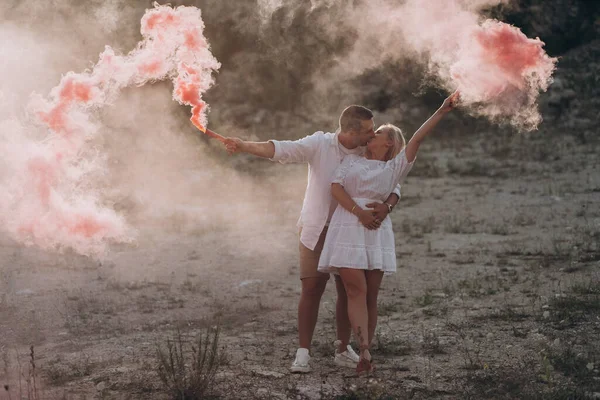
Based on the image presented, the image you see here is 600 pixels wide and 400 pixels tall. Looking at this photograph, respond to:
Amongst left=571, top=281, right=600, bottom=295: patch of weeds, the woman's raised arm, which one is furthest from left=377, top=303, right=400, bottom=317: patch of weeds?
the woman's raised arm

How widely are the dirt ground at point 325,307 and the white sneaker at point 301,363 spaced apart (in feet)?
0.25

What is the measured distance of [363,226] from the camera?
5.12 meters

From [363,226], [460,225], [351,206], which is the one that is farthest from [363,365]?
[460,225]

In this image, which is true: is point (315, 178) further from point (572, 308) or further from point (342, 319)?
point (572, 308)

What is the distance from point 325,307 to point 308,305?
9.48 ft

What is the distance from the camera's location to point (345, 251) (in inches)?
200

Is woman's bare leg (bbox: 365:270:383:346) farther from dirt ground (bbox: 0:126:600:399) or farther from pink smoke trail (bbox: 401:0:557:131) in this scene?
pink smoke trail (bbox: 401:0:557:131)

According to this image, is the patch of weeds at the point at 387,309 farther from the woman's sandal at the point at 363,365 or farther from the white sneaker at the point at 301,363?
the woman's sandal at the point at 363,365

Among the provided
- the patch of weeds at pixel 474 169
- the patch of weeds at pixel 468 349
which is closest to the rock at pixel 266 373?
the patch of weeds at pixel 468 349

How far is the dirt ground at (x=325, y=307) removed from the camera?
17.0ft

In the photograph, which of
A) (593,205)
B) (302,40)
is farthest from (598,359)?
(302,40)

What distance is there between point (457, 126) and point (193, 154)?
10.0m

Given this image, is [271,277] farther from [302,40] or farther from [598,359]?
[302,40]

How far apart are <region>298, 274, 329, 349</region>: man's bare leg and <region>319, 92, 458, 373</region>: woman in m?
0.21
